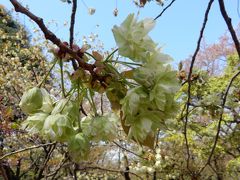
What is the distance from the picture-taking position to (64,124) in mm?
646

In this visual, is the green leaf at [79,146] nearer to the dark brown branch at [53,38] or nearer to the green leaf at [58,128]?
the green leaf at [58,128]

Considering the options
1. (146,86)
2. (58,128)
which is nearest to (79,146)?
(58,128)

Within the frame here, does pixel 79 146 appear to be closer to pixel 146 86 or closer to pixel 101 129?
pixel 101 129

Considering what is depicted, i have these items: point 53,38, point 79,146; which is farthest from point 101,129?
point 53,38

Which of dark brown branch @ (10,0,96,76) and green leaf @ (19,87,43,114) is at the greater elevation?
dark brown branch @ (10,0,96,76)

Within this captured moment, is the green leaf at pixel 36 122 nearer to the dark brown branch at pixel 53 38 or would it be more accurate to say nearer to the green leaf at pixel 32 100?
the green leaf at pixel 32 100

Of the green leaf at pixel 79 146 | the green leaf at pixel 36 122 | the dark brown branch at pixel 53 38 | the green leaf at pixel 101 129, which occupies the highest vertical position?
the dark brown branch at pixel 53 38

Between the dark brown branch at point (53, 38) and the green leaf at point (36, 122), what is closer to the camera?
the dark brown branch at point (53, 38)

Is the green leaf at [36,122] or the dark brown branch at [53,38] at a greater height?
the dark brown branch at [53,38]

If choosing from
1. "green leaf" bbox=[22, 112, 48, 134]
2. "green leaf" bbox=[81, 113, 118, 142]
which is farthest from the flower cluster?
"green leaf" bbox=[22, 112, 48, 134]

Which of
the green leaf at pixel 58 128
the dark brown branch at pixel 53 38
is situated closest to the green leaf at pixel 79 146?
the green leaf at pixel 58 128

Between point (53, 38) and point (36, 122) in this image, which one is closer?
point (53, 38)

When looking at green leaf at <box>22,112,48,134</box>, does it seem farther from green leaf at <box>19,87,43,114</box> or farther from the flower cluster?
the flower cluster

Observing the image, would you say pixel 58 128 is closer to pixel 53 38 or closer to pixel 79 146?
pixel 79 146
